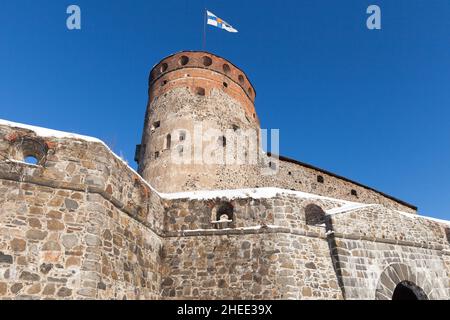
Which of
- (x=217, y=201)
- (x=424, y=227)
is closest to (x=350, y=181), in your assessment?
(x=424, y=227)

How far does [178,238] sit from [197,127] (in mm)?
8651

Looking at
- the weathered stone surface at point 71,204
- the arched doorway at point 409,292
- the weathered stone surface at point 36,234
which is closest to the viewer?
the weathered stone surface at point 36,234

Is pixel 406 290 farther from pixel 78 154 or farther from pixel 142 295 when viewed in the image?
pixel 78 154

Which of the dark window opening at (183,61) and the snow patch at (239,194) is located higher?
the dark window opening at (183,61)

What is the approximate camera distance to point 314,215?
1098cm

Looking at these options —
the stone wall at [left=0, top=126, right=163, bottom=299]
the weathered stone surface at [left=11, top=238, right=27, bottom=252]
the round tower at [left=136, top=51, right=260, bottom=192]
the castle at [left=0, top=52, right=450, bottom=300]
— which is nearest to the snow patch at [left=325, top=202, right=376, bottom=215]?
the castle at [left=0, top=52, right=450, bottom=300]

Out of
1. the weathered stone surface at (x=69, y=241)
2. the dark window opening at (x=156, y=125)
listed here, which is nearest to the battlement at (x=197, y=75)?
the dark window opening at (x=156, y=125)

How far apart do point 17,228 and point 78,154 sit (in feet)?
5.94

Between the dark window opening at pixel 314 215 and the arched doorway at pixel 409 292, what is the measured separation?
2.91 metres

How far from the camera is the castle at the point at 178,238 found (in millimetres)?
6691

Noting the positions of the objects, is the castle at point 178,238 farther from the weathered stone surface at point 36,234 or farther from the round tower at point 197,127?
the round tower at point 197,127

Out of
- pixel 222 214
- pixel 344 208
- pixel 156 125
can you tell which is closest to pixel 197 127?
pixel 156 125

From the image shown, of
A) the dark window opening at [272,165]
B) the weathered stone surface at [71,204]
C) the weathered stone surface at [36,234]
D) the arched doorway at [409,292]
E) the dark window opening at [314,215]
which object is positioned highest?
the dark window opening at [272,165]

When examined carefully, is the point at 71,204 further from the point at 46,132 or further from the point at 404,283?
the point at 404,283
